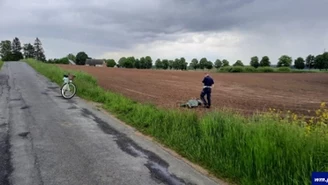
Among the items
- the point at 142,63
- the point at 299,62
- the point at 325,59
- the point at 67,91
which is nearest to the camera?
the point at 67,91

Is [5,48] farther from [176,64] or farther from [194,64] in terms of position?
[194,64]

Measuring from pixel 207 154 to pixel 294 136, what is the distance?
190 centimetres

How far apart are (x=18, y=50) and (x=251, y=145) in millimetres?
166737

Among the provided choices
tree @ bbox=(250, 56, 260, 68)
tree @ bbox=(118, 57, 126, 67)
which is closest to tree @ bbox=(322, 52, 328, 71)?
tree @ bbox=(250, 56, 260, 68)

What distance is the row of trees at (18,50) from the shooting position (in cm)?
13262

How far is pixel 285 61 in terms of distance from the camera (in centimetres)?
12306

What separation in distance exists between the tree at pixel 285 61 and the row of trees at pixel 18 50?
11366 centimetres

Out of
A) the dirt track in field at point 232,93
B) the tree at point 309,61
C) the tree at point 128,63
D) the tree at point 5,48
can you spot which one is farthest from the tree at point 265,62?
the tree at point 5,48

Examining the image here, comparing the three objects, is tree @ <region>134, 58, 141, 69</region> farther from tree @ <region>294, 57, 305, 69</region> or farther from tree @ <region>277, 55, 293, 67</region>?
tree @ <region>294, 57, 305, 69</region>

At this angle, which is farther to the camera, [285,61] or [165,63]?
[165,63]

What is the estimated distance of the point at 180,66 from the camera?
5468 inches

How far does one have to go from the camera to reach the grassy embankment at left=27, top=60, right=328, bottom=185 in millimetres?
5141

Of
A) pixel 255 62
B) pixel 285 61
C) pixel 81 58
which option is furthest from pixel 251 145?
pixel 81 58

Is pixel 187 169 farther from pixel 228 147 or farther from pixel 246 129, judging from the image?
pixel 246 129
